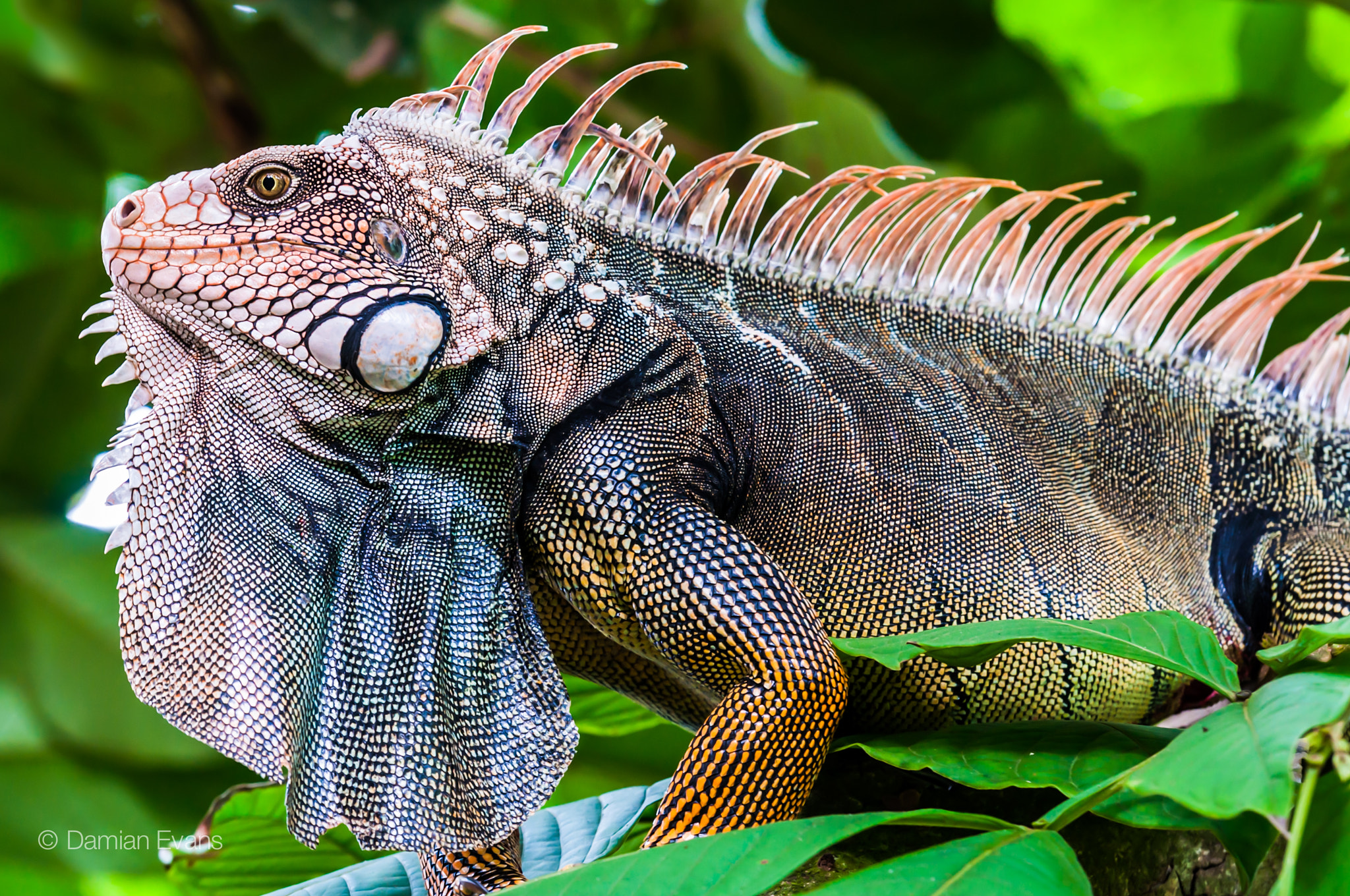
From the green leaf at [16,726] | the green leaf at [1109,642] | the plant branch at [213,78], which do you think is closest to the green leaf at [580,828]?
the green leaf at [1109,642]

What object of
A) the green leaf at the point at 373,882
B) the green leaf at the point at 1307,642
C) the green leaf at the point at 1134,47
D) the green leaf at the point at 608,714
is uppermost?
the green leaf at the point at 1134,47

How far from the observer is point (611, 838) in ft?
6.25

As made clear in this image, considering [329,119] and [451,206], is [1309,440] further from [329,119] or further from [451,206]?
[329,119]

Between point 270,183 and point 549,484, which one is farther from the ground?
point 270,183

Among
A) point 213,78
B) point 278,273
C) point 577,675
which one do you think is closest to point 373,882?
point 577,675

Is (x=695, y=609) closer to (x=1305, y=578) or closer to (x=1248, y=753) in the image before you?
(x=1248, y=753)

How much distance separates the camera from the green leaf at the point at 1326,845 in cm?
106

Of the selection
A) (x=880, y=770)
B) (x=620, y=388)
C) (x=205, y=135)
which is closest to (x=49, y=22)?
(x=205, y=135)

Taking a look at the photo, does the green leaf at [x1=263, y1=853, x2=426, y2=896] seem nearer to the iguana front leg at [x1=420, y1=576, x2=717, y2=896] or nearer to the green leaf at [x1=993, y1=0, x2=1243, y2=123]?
the iguana front leg at [x1=420, y1=576, x2=717, y2=896]

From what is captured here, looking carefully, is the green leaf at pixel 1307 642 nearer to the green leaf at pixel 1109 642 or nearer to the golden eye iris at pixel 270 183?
the green leaf at pixel 1109 642

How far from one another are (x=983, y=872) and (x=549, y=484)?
0.91m

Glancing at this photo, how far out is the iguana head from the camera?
1.63m

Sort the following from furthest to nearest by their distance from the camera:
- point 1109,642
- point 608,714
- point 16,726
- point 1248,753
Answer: point 16,726
point 608,714
point 1109,642
point 1248,753

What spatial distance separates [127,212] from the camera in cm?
165
